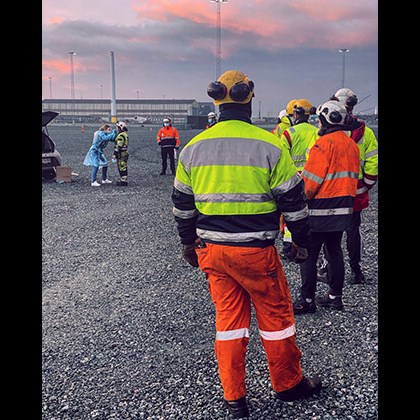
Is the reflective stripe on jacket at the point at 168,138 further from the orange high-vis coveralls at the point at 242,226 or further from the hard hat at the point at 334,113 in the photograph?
the orange high-vis coveralls at the point at 242,226

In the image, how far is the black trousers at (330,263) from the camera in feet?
15.0

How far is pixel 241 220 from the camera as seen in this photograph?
306 centimetres

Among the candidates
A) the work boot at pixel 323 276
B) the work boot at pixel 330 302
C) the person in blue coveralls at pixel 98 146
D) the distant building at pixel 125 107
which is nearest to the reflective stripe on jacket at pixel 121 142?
the person in blue coveralls at pixel 98 146

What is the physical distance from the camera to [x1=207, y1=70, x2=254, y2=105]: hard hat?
10.1 feet

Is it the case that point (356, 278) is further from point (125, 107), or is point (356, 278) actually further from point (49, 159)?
point (125, 107)

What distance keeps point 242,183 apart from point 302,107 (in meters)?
3.55

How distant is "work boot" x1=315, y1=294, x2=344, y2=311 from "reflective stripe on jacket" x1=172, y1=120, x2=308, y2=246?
6.43 ft

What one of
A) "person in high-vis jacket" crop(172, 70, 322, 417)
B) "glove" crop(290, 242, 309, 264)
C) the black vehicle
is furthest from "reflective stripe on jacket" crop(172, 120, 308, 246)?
the black vehicle

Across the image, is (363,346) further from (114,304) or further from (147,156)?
(147,156)

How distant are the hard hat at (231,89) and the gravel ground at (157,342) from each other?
200cm

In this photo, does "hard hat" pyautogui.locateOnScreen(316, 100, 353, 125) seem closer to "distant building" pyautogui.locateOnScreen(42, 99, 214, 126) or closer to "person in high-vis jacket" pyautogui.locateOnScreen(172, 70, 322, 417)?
"person in high-vis jacket" pyautogui.locateOnScreen(172, 70, 322, 417)

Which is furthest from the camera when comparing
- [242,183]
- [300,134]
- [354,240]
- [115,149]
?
[115,149]

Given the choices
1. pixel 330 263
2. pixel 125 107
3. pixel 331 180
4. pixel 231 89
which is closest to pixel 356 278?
pixel 330 263
